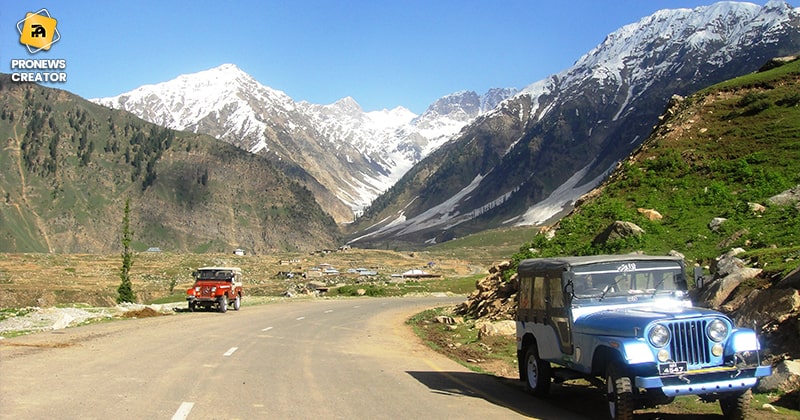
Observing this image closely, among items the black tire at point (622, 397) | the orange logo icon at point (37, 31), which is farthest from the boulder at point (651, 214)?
the orange logo icon at point (37, 31)

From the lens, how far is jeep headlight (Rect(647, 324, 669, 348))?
9.12 m

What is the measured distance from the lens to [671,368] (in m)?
8.92

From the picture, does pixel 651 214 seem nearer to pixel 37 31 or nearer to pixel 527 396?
pixel 527 396

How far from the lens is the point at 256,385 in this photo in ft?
41.1

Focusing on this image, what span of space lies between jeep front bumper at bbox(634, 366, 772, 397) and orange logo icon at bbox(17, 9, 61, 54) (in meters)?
36.0

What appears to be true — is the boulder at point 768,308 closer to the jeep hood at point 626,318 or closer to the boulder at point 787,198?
the jeep hood at point 626,318

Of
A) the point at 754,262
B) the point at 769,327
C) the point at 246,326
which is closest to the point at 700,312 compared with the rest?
the point at 769,327

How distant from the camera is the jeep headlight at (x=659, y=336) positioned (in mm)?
9125

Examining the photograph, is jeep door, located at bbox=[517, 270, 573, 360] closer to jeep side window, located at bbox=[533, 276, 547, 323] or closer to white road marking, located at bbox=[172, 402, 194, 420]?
jeep side window, located at bbox=[533, 276, 547, 323]

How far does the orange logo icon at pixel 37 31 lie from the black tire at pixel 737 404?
3646 centimetres

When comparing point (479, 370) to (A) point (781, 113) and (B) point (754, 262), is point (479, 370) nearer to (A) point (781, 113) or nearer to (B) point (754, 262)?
(B) point (754, 262)

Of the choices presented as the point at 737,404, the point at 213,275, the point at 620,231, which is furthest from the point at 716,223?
the point at 213,275

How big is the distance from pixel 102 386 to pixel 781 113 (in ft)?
104

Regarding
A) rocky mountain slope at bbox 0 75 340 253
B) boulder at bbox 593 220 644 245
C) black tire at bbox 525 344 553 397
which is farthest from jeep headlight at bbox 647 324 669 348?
rocky mountain slope at bbox 0 75 340 253
